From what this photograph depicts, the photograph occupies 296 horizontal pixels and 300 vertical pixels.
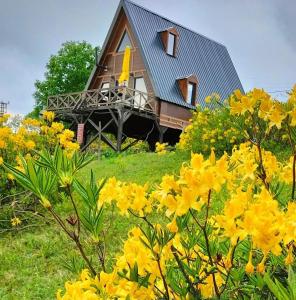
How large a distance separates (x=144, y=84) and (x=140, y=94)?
1477mm

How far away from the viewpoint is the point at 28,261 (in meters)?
4.70

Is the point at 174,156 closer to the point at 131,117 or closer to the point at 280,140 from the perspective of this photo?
the point at 280,140

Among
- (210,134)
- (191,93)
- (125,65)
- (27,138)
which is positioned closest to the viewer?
(27,138)

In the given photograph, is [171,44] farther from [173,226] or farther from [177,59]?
[173,226]

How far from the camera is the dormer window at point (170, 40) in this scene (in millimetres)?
21047

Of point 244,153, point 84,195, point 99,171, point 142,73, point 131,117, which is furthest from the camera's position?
point 142,73

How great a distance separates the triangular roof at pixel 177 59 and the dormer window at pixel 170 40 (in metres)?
0.19

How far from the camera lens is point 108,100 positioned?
18.4m

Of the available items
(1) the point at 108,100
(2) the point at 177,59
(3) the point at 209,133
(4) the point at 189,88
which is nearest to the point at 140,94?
(1) the point at 108,100

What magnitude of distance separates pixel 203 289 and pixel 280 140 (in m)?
7.30

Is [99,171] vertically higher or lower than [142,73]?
lower

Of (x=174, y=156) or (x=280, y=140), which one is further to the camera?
(x=174, y=156)

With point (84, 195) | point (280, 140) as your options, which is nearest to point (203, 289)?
point (84, 195)

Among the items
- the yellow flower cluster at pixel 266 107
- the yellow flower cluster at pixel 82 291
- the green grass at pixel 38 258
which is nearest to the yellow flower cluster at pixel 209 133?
the green grass at pixel 38 258
